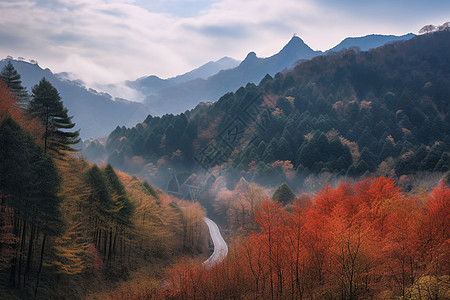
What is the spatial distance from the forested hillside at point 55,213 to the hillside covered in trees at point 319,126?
45.3 meters

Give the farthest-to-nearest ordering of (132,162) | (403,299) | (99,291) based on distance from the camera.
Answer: (132,162) → (99,291) → (403,299)

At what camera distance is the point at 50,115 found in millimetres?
32750

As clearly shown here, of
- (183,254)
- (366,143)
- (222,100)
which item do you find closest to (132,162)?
(222,100)

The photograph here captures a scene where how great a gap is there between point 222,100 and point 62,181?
128 m

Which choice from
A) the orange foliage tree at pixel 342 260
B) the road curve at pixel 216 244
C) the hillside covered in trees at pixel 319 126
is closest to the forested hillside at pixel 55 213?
the road curve at pixel 216 244

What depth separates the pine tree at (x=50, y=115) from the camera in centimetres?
3227

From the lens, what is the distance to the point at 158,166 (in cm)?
13175

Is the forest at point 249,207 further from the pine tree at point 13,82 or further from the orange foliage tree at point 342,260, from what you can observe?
the pine tree at point 13,82

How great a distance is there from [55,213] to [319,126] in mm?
102306

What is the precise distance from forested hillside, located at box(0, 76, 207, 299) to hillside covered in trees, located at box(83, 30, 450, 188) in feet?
149

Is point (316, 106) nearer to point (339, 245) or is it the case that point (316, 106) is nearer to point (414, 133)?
point (414, 133)

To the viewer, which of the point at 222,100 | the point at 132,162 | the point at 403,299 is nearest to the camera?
the point at 403,299

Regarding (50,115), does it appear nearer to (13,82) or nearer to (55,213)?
(55,213)

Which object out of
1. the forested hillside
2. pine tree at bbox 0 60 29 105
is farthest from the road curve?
pine tree at bbox 0 60 29 105
